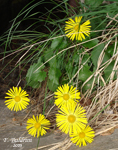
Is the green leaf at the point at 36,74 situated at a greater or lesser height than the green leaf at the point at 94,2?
lesser

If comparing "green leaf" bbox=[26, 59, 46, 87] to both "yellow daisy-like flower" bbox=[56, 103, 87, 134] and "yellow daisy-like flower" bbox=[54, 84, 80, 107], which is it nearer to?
"yellow daisy-like flower" bbox=[54, 84, 80, 107]

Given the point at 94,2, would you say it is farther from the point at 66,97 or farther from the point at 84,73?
the point at 66,97

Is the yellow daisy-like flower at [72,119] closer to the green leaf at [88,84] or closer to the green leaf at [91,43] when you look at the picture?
the green leaf at [88,84]

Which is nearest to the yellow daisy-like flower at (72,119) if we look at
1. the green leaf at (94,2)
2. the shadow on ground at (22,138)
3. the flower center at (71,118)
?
the flower center at (71,118)

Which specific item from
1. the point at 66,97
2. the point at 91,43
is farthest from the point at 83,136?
the point at 91,43

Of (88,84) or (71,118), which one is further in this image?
(88,84)

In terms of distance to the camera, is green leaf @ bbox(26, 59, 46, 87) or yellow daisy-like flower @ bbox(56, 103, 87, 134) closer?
yellow daisy-like flower @ bbox(56, 103, 87, 134)

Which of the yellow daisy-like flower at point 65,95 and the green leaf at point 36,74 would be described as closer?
the yellow daisy-like flower at point 65,95

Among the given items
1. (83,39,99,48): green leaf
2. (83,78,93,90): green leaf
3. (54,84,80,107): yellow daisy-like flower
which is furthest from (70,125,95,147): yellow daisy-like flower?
(83,39,99,48): green leaf

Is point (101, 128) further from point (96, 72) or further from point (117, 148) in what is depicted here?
point (96, 72)

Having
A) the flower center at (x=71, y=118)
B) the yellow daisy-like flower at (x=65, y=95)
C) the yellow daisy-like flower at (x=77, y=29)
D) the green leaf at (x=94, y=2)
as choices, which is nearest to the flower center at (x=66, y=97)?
the yellow daisy-like flower at (x=65, y=95)

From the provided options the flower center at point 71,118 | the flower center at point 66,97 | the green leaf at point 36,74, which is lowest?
the flower center at point 71,118
